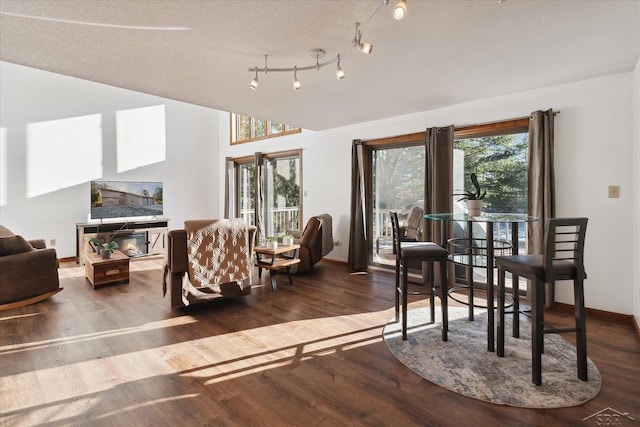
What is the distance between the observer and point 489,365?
7.74 ft

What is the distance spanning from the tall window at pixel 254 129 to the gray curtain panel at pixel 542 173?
13.5 ft

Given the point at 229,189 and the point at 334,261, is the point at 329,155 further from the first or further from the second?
the point at 229,189

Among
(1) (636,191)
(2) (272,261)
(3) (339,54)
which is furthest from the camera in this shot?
(2) (272,261)

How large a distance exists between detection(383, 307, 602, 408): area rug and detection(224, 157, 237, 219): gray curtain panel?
6009 millimetres

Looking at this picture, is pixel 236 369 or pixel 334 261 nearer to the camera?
pixel 236 369

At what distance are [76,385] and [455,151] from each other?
15.1ft

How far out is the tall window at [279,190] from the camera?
6.73 metres

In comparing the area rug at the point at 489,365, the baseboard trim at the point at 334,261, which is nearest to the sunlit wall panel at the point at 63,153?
the baseboard trim at the point at 334,261

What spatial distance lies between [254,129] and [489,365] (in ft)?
22.1

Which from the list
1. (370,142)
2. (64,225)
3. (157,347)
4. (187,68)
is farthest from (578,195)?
(64,225)

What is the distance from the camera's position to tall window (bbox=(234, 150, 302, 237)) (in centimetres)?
673

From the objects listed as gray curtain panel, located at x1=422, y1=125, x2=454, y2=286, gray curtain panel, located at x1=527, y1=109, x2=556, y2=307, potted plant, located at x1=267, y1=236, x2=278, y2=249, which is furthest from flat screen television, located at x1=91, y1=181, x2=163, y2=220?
gray curtain panel, located at x1=527, y1=109, x2=556, y2=307

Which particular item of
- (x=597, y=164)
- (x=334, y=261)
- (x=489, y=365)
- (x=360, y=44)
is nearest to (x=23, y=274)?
(x=334, y=261)

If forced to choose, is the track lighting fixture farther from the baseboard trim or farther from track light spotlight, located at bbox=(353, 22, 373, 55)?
the baseboard trim
